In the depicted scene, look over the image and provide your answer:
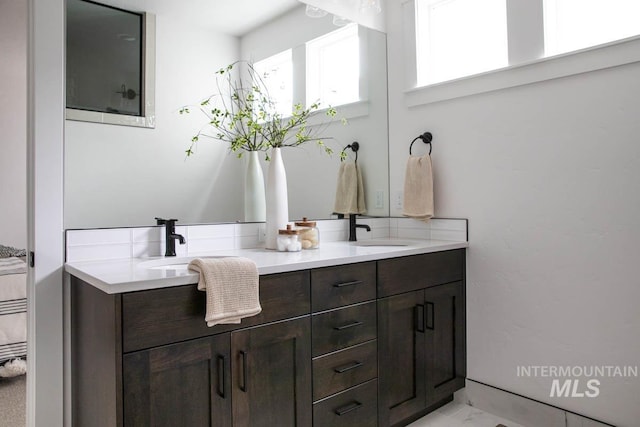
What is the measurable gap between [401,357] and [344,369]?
1.21 feet

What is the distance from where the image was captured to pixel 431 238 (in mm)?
2506

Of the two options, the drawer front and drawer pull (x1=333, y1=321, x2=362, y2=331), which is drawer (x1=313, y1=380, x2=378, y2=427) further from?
the drawer front

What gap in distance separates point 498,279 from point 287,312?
1222 mm

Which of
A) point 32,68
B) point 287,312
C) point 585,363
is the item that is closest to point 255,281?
point 287,312

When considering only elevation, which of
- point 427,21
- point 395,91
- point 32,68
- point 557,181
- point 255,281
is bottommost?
point 255,281

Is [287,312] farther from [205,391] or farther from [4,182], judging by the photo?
[4,182]

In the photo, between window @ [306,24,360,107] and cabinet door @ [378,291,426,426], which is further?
window @ [306,24,360,107]

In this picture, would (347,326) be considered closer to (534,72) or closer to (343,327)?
(343,327)

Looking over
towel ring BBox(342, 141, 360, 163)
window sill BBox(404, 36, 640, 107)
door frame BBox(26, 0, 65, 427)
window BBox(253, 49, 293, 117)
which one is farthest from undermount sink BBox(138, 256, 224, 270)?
window sill BBox(404, 36, 640, 107)

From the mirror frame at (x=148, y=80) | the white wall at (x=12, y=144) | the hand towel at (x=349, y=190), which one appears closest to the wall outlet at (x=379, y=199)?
the hand towel at (x=349, y=190)

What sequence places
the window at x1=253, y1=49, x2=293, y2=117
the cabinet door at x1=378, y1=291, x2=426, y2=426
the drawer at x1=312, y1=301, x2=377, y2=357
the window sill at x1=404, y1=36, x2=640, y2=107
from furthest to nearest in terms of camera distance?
the window at x1=253, y1=49, x2=293, y2=117
the cabinet door at x1=378, y1=291, x2=426, y2=426
the window sill at x1=404, y1=36, x2=640, y2=107
the drawer at x1=312, y1=301, x2=377, y2=357

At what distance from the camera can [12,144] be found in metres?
2.36

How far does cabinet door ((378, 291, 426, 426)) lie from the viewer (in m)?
1.92

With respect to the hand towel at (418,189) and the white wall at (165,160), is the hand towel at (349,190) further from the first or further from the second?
the white wall at (165,160)
